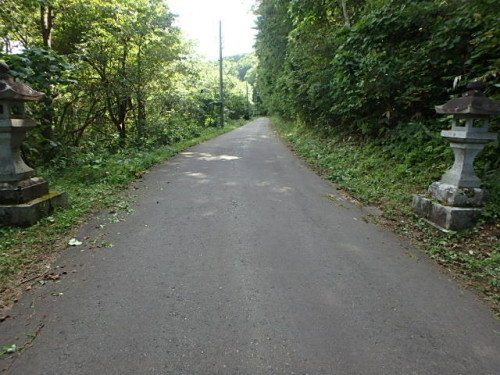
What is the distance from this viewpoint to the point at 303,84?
13.1 m

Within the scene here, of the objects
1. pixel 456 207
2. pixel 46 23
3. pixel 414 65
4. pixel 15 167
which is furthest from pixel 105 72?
pixel 456 207

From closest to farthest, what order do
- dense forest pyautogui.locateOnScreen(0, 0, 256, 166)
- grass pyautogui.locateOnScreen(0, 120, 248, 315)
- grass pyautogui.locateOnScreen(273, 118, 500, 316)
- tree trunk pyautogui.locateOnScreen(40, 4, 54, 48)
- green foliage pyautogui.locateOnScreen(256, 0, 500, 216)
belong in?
grass pyautogui.locateOnScreen(0, 120, 248, 315) → grass pyautogui.locateOnScreen(273, 118, 500, 316) → green foliage pyautogui.locateOnScreen(256, 0, 500, 216) → dense forest pyautogui.locateOnScreen(0, 0, 256, 166) → tree trunk pyautogui.locateOnScreen(40, 4, 54, 48)

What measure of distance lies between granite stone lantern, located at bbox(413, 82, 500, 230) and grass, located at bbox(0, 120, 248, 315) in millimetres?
5042

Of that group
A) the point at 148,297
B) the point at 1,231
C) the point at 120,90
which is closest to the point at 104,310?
the point at 148,297

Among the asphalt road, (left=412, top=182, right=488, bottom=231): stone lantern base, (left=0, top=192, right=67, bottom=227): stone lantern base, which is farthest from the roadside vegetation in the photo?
(left=0, top=192, right=67, bottom=227): stone lantern base

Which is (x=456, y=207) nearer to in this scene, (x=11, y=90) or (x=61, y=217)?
(x=61, y=217)

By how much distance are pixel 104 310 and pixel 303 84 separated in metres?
12.5

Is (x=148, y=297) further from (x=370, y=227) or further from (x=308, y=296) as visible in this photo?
(x=370, y=227)

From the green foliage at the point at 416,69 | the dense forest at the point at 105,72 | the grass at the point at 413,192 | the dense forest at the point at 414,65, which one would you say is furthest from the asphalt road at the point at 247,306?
the dense forest at the point at 105,72

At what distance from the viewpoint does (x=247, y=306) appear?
2686 mm

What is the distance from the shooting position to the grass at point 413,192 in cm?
339

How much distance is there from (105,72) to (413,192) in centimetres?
1095

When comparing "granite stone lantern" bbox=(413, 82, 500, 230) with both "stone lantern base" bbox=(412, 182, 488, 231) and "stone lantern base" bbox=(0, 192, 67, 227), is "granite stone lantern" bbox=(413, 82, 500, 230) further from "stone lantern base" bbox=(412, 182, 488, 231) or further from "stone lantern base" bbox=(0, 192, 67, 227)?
"stone lantern base" bbox=(0, 192, 67, 227)

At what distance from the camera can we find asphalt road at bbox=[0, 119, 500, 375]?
2123 mm
